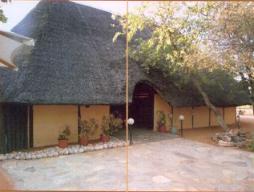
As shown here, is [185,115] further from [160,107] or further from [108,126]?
[108,126]

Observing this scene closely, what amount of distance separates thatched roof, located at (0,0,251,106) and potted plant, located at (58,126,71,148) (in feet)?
3.18

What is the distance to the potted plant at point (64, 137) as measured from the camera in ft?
26.5

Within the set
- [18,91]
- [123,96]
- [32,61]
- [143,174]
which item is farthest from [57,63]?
[143,174]

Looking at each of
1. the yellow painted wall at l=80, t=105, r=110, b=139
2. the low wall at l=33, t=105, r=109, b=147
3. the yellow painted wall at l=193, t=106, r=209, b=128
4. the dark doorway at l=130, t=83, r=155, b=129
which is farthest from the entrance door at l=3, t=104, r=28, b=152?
the yellow painted wall at l=193, t=106, r=209, b=128

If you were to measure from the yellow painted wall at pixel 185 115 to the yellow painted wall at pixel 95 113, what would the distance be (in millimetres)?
3252

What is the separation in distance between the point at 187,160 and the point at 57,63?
4.49 meters

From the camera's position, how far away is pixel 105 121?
8.93 metres

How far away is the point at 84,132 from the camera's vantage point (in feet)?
27.9

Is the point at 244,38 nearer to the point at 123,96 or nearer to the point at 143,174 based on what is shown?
the point at 123,96

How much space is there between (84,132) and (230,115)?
5.83 metres

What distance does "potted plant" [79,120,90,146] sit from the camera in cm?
838

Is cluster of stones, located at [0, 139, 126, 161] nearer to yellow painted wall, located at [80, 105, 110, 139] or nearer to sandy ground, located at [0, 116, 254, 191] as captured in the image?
sandy ground, located at [0, 116, 254, 191]

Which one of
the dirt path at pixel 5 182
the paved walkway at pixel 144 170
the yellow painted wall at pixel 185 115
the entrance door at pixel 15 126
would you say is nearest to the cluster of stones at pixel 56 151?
the paved walkway at pixel 144 170

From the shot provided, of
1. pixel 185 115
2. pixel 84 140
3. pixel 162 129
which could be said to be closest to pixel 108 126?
pixel 84 140
